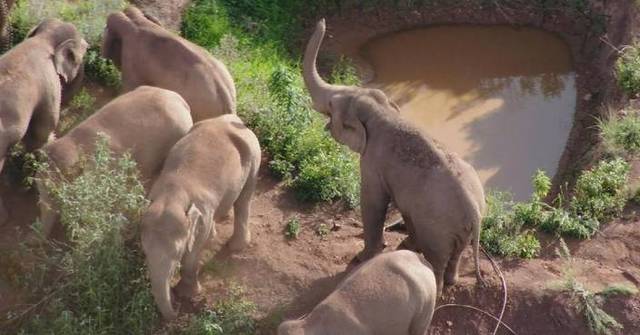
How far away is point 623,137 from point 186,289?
5.58m

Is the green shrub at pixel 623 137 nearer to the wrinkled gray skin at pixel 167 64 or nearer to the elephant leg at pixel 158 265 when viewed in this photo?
the wrinkled gray skin at pixel 167 64

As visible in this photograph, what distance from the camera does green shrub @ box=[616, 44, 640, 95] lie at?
11266 millimetres

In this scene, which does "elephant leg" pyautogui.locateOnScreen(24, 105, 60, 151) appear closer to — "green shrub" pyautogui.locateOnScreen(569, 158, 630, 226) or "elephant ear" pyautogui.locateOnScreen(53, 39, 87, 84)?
"elephant ear" pyautogui.locateOnScreen(53, 39, 87, 84)

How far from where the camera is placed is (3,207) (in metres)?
8.01

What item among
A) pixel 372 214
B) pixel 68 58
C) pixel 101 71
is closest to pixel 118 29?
pixel 68 58

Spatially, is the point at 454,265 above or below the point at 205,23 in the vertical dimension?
above

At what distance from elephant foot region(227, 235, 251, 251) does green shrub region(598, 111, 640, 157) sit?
468cm

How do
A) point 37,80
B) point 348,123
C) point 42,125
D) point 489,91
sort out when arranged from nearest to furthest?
point 348,123, point 37,80, point 42,125, point 489,91

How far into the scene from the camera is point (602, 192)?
31.3ft

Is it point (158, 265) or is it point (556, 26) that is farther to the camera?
point (556, 26)

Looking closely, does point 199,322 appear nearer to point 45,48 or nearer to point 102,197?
point 102,197

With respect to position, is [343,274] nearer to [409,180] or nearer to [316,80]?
[409,180]

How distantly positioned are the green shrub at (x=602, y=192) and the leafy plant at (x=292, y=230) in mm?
3026

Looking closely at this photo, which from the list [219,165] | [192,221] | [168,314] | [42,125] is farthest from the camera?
[42,125]
